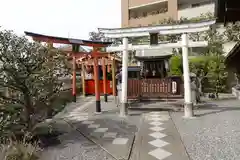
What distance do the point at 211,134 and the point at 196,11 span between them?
21549 millimetres

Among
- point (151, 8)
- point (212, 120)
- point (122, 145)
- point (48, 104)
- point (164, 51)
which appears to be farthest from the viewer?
point (151, 8)

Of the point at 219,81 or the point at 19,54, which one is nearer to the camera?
the point at 19,54

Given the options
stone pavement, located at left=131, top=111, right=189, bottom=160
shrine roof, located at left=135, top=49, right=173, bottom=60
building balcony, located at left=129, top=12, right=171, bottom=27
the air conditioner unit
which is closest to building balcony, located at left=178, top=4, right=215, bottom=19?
building balcony, located at left=129, top=12, right=171, bottom=27

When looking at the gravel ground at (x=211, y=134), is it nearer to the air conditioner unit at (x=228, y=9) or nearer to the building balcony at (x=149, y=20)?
the air conditioner unit at (x=228, y=9)

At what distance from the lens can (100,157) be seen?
482 cm

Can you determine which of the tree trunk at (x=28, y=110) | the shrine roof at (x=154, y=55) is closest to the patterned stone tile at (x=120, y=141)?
the tree trunk at (x=28, y=110)

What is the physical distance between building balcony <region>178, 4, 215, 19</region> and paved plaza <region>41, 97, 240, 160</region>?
18082 millimetres

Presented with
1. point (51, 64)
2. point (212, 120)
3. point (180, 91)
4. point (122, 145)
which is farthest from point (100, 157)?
point (180, 91)

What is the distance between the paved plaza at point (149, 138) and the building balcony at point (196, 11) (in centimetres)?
1808

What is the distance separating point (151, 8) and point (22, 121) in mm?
28024

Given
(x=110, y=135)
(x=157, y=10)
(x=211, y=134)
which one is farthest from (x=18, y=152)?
(x=157, y=10)

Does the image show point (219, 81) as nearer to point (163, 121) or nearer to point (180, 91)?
point (180, 91)

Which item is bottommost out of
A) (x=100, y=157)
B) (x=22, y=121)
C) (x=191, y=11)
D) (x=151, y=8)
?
(x=100, y=157)

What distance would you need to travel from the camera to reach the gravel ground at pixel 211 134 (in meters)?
4.81
